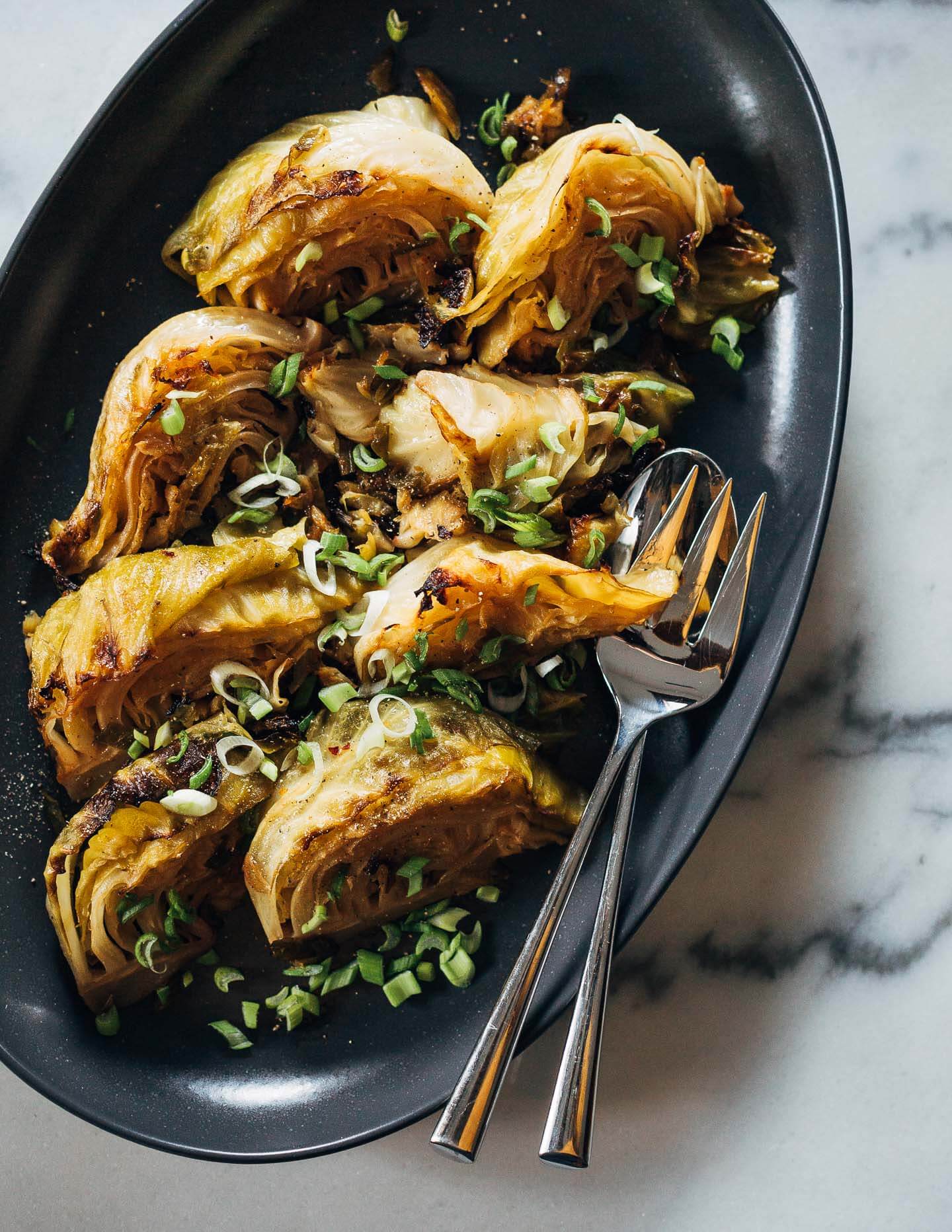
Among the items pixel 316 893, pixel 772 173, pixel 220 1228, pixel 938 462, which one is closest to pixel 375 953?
pixel 316 893

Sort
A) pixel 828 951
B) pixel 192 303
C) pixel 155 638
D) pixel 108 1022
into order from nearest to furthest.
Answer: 1. pixel 155 638
2. pixel 108 1022
3. pixel 192 303
4. pixel 828 951

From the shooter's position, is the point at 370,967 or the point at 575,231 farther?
the point at 370,967

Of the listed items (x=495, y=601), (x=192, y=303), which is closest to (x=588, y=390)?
(x=495, y=601)

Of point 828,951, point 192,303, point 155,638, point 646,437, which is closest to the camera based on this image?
point 155,638

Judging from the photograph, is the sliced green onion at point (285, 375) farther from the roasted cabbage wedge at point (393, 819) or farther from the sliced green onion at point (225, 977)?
the sliced green onion at point (225, 977)

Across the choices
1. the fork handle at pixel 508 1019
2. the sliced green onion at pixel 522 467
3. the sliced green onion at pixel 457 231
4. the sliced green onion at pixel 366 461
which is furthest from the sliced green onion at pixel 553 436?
the fork handle at pixel 508 1019

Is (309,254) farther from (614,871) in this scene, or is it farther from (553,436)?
(614,871)

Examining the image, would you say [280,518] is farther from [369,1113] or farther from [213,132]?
[369,1113]

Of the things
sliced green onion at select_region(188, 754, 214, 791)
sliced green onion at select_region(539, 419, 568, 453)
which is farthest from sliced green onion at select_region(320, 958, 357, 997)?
sliced green onion at select_region(539, 419, 568, 453)

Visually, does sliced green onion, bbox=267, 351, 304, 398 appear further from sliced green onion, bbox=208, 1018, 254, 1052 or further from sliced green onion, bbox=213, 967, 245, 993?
sliced green onion, bbox=208, 1018, 254, 1052
